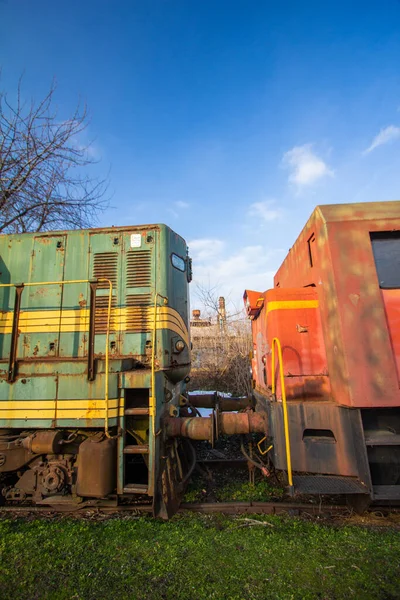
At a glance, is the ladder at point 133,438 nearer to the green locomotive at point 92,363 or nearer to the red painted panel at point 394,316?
the green locomotive at point 92,363

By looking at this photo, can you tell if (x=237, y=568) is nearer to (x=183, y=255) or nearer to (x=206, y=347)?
(x=183, y=255)

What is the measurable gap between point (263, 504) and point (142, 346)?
258 cm

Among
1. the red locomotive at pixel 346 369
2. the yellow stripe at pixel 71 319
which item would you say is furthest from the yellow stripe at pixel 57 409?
the red locomotive at pixel 346 369

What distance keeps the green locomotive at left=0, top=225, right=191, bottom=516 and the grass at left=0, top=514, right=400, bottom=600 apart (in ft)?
1.36

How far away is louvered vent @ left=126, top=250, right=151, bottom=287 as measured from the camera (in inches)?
175

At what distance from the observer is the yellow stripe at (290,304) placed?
3.98 metres

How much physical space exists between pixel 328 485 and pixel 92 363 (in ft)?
9.88

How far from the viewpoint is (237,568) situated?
2.61 metres

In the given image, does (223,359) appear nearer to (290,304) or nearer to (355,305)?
(290,304)

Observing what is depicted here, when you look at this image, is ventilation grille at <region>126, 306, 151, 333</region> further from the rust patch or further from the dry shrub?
the dry shrub

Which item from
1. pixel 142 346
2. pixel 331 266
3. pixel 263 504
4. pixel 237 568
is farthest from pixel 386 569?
pixel 142 346

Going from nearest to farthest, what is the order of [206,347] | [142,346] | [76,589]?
[76,589] → [142,346] → [206,347]

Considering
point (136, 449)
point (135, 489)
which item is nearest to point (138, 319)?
point (136, 449)

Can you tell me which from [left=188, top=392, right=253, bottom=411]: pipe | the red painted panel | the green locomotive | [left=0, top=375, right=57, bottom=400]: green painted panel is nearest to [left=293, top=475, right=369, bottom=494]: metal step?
the red painted panel
